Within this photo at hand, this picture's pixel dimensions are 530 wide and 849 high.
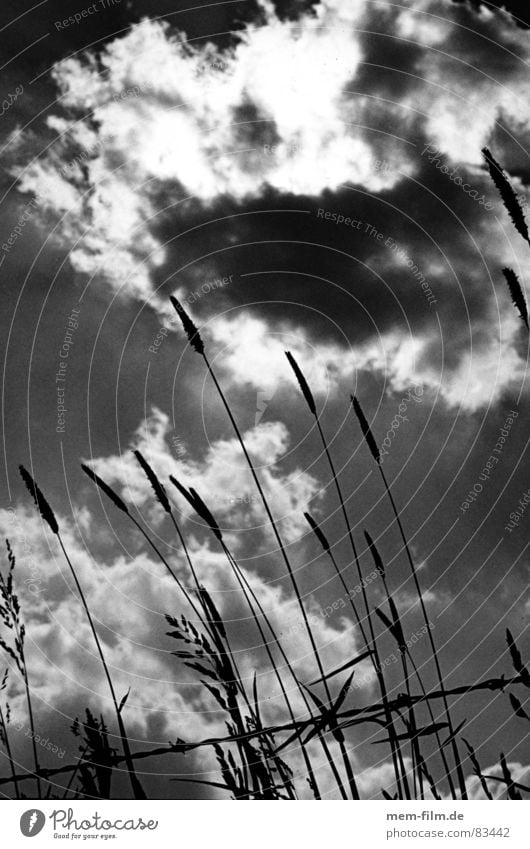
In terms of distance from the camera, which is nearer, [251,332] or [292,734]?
[292,734]

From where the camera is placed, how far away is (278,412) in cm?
357

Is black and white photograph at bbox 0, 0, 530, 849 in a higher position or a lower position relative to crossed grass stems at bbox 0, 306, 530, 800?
higher

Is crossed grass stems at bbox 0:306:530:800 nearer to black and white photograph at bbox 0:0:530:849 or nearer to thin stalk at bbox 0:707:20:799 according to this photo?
thin stalk at bbox 0:707:20:799

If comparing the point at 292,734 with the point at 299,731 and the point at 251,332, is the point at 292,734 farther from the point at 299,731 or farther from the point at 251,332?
the point at 251,332

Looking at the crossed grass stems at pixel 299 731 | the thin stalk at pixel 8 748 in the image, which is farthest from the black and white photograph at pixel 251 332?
the crossed grass stems at pixel 299 731

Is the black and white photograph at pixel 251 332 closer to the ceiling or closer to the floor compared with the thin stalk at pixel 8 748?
closer to the ceiling

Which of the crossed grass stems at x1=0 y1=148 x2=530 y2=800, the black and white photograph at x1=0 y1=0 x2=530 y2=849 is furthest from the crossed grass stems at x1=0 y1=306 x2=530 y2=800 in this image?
the black and white photograph at x1=0 y1=0 x2=530 y2=849

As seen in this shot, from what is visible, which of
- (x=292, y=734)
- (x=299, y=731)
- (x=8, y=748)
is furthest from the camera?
(x=8, y=748)

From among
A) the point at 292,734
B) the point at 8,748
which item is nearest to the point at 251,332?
the point at 292,734

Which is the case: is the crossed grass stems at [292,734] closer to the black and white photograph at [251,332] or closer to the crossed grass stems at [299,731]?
the crossed grass stems at [299,731]

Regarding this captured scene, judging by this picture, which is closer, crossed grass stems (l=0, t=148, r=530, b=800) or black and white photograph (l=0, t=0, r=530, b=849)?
crossed grass stems (l=0, t=148, r=530, b=800)
